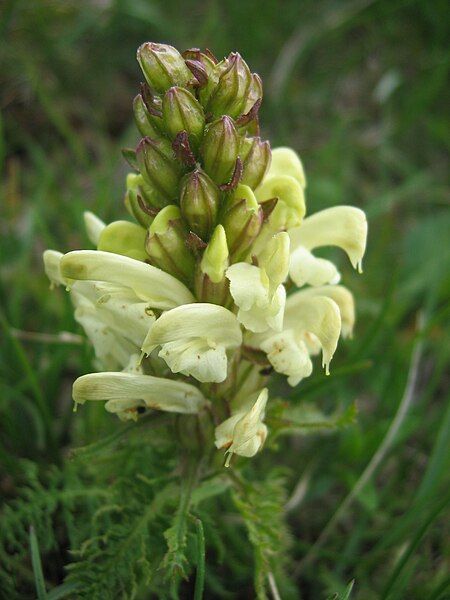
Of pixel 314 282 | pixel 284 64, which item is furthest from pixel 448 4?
pixel 314 282

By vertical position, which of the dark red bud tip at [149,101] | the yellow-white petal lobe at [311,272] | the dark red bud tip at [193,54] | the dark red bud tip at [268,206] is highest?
the dark red bud tip at [193,54]

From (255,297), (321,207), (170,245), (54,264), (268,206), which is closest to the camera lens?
(255,297)

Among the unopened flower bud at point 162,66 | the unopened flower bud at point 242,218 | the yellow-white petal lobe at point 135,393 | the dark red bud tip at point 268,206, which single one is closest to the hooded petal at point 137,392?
the yellow-white petal lobe at point 135,393

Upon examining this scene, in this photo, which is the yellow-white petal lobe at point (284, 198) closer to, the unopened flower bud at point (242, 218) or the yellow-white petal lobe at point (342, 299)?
the unopened flower bud at point (242, 218)

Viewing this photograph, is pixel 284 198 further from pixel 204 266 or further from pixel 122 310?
pixel 122 310

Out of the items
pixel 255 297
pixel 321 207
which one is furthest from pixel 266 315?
pixel 321 207

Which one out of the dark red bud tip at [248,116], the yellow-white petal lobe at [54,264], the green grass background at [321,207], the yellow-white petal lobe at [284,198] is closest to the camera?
the dark red bud tip at [248,116]

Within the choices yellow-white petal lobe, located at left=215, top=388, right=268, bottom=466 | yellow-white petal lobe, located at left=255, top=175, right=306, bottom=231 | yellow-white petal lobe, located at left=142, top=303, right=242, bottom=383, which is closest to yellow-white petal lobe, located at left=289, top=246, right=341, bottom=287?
yellow-white petal lobe, located at left=255, top=175, right=306, bottom=231
